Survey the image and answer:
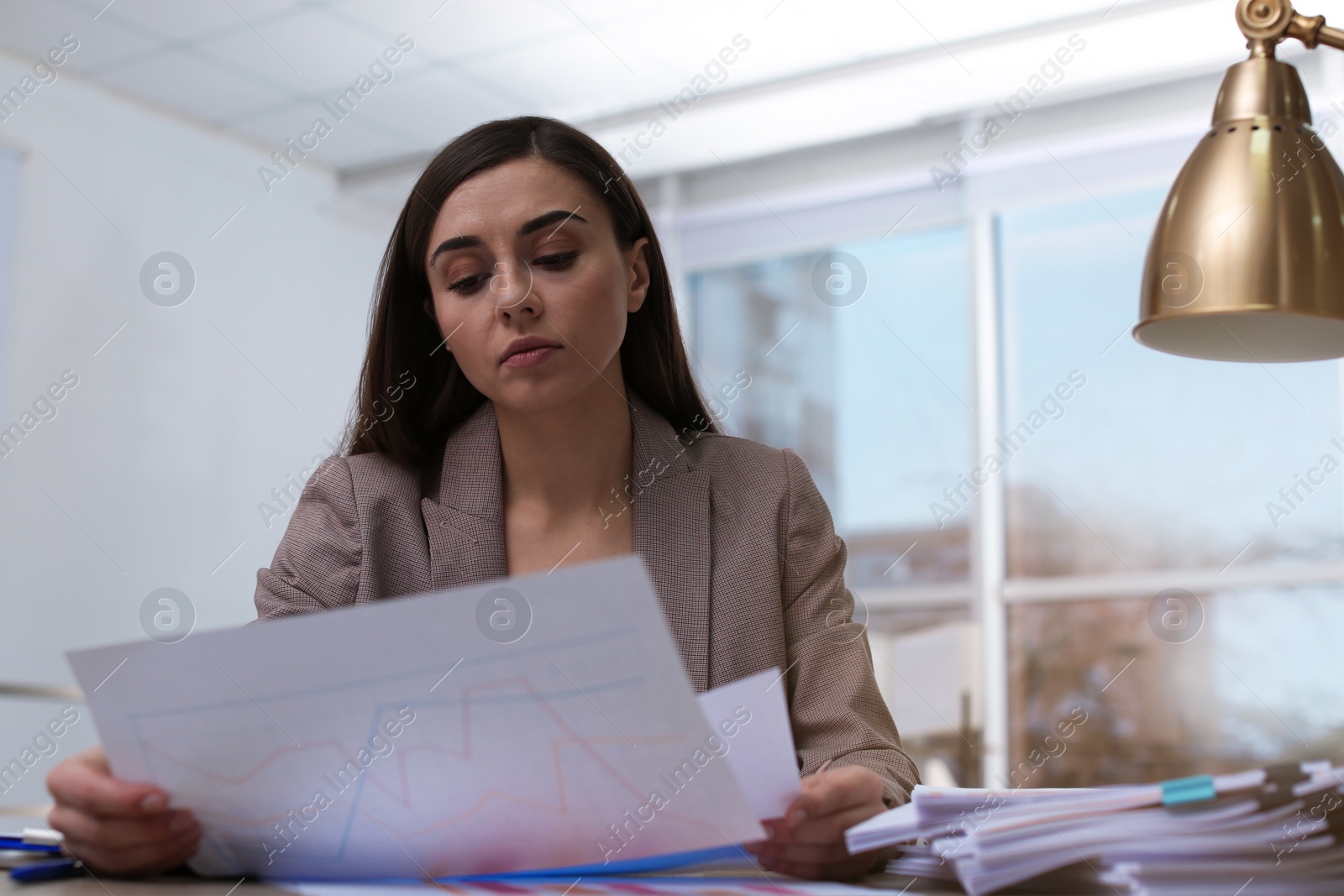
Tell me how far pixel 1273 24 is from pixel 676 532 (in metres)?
0.80

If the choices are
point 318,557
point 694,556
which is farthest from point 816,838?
point 318,557

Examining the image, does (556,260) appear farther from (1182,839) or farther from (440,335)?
(1182,839)

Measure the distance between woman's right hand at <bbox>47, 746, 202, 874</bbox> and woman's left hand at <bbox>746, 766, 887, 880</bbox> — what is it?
1.29 ft

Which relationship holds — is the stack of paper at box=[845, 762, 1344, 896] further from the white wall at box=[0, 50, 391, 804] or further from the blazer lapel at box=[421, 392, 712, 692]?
the white wall at box=[0, 50, 391, 804]

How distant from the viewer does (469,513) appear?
59.2 inches

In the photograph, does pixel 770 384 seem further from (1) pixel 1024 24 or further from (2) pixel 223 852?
(2) pixel 223 852

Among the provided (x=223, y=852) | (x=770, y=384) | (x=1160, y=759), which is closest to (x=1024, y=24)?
(x=770, y=384)

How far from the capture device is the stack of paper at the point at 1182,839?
2.22 feet

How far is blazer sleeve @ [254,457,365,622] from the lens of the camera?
1318 millimetres

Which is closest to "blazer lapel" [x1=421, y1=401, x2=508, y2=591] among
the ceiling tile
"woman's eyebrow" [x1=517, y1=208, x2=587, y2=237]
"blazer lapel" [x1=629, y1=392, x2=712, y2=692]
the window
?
"blazer lapel" [x1=629, y1=392, x2=712, y2=692]

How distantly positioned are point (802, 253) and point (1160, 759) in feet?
8.70

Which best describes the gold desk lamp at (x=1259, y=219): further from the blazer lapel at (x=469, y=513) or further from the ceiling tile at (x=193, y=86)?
the ceiling tile at (x=193, y=86)

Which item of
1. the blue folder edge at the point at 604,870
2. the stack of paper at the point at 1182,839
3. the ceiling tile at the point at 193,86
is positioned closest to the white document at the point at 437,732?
the blue folder edge at the point at 604,870

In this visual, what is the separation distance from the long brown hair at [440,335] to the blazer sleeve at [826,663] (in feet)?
0.74
